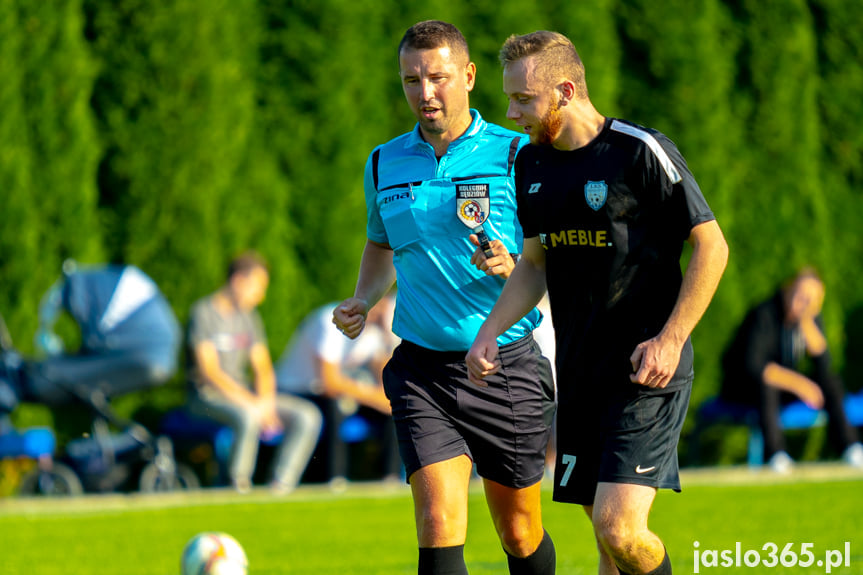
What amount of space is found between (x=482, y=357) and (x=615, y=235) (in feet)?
2.31

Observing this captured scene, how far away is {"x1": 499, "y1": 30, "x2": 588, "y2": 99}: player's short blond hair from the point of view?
5.05 m

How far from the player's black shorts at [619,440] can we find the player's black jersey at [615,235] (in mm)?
95

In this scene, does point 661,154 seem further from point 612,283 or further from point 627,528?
point 627,528

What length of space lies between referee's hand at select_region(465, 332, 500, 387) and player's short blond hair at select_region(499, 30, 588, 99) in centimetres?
102

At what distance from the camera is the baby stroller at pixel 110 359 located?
12.6 meters

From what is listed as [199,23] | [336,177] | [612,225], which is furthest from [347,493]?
[612,225]

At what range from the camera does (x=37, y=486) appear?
12.9 m

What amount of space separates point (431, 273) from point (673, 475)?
1.32 m

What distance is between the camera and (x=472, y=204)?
5.64 meters

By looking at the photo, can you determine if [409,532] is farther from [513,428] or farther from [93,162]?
[93,162]

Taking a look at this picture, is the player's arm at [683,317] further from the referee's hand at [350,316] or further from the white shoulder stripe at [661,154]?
the referee's hand at [350,316]

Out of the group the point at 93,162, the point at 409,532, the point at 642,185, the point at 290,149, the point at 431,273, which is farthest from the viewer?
the point at 290,149

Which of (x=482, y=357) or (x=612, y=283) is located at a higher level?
(x=612, y=283)

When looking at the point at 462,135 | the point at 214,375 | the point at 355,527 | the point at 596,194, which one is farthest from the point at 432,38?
the point at 214,375
